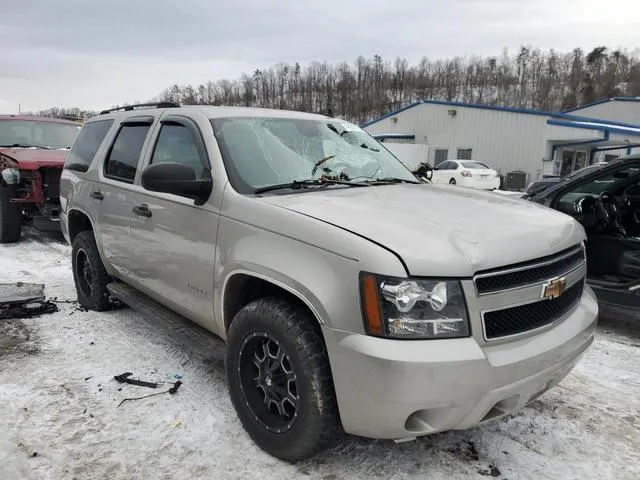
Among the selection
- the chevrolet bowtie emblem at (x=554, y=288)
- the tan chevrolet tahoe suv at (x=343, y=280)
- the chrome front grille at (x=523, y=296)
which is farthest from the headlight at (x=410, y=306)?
the chevrolet bowtie emblem at (x=554, y=288)

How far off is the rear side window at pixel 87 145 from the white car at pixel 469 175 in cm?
1879

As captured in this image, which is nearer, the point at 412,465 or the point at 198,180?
the point at 412,465

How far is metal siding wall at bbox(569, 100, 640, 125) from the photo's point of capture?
37.8m

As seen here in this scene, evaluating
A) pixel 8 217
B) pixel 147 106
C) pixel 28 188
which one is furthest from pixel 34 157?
pixel 147 106

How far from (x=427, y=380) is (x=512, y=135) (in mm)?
29096

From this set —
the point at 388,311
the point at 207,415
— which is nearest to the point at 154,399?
the point at 207,415

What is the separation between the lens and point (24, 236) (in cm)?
890

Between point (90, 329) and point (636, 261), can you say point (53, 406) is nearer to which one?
point (90, 329)

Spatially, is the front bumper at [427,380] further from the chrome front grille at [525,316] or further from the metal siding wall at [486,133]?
the metal siding wall at [486,133]

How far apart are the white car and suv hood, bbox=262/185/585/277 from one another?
1990 cm

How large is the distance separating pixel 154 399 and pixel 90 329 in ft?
5.08

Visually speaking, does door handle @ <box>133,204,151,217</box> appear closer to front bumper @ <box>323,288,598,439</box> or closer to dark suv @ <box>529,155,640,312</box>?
front bumper @ <box>323,288,598,439</box>

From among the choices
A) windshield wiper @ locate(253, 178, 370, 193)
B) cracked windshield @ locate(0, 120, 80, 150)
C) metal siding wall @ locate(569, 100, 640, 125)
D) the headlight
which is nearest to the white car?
cracked windshield @ locate(0, 120, 80, 150)

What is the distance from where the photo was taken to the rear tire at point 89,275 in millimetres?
4637
